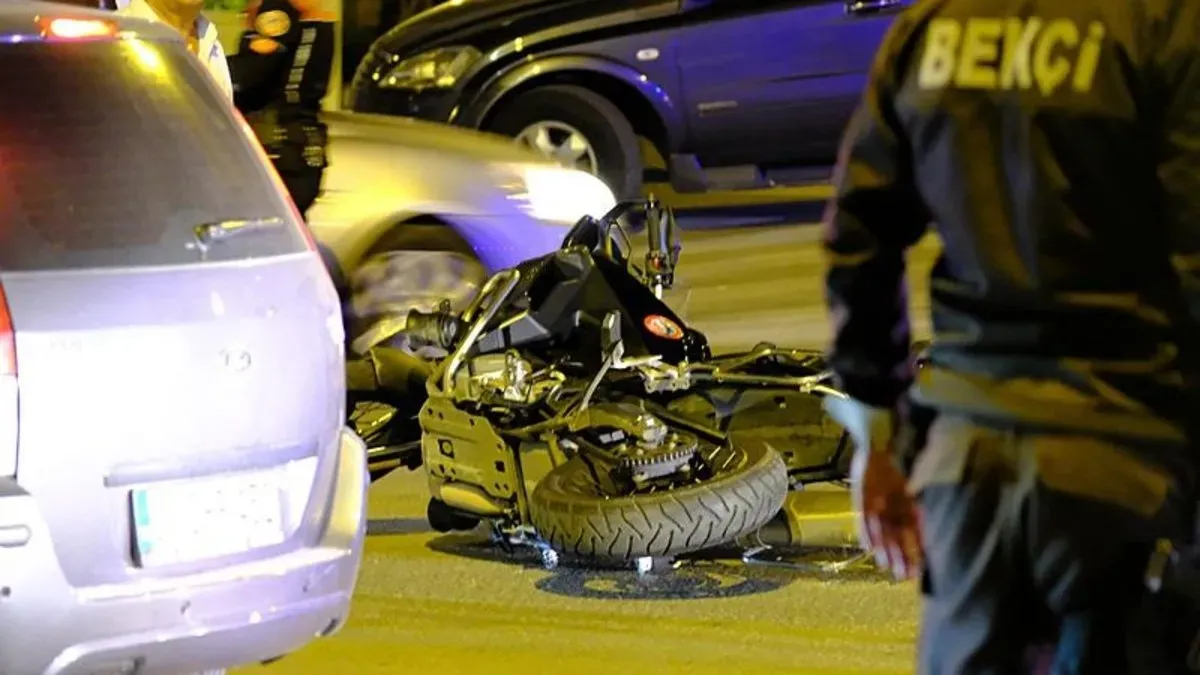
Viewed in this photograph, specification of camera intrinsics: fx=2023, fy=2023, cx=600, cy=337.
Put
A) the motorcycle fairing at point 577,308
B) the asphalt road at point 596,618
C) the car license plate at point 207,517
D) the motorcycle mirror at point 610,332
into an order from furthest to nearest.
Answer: the motorcycle fairing at point 577,308, the motorcycle mirror at point 610,332, the asphalt road at point 596,618, the car license plate at point 207,517

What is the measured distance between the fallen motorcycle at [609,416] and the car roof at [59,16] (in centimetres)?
170

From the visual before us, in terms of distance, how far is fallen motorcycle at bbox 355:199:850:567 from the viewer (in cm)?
525

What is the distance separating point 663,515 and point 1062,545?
2.72 m

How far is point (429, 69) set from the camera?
11406 mm

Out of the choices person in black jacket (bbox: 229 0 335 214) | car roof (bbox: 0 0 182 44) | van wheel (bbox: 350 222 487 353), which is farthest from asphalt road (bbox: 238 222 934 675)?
car roof (bbox: 0 0 182 44)

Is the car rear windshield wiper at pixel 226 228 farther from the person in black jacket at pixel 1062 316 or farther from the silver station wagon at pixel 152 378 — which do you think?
the person in black jacket at pixel 1062 316

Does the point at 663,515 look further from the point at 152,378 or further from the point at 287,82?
the point at 287,82

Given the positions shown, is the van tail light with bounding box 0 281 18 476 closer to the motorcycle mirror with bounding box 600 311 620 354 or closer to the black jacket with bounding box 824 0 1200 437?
the black jacket with bounding box 824 0 1200 437

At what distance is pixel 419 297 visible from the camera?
24.1 ft

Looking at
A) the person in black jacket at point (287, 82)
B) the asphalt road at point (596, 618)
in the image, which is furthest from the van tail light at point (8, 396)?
the person in black jacket at point (287, 82)

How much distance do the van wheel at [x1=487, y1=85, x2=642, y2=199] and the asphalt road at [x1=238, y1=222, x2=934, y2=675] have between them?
→ 5.22m

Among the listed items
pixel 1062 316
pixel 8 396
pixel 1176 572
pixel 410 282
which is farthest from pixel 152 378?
pixel 410 282

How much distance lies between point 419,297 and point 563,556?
190cm

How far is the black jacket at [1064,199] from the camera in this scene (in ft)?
8.12
